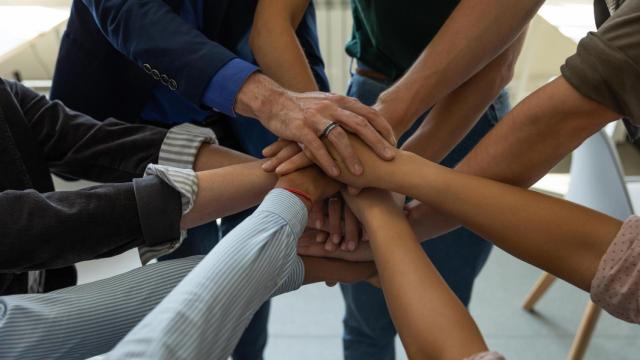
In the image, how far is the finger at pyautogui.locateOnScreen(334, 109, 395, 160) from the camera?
911 mm

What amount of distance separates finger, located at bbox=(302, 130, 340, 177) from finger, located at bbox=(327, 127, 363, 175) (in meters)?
0.02

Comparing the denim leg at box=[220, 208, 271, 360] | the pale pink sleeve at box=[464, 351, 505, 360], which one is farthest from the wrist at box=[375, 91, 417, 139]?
the denim leg at box=[220, 208, 271, 360]

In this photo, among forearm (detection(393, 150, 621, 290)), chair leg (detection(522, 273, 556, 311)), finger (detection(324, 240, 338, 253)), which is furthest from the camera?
chair leg (detection(522, 273, 556, 311))

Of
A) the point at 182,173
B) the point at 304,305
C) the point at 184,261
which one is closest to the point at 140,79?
the point at 182,173

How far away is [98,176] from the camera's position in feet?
3.10

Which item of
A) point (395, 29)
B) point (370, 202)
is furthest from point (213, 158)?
point (395, 29)

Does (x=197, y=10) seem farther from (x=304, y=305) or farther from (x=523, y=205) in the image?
(x=304, y=305)

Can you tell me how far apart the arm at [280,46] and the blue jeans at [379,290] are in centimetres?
19

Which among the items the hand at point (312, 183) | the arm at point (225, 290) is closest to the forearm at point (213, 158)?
the hand at point (312, 183)

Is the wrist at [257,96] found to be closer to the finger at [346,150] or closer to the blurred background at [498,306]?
the finger at [346,150]

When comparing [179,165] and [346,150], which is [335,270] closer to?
[346,150]

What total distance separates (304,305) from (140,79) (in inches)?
48.4

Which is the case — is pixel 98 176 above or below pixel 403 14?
below

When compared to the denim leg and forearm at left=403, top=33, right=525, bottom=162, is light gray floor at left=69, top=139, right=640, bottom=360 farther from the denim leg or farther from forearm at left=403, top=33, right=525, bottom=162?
forearm at left=403, top=33, right=525, bottom=162
